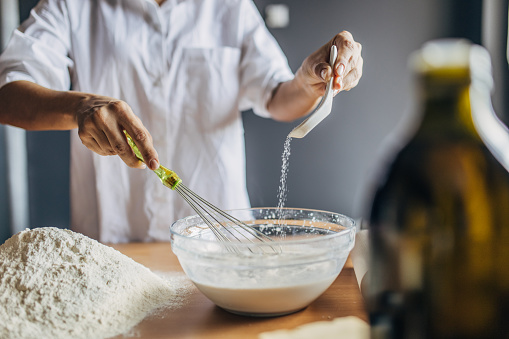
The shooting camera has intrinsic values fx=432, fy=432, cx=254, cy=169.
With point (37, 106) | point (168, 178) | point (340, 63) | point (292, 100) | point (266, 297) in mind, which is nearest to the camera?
point (266, 297)

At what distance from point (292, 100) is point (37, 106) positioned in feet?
1.87

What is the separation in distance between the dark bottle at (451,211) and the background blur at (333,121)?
161cm

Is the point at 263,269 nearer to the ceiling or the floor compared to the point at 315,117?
nearer to the floor

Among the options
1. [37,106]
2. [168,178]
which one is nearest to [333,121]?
[37,106]

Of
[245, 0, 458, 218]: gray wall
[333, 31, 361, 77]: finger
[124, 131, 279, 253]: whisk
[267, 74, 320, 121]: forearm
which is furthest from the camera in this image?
[245, 0, 458, 218]: gray wall

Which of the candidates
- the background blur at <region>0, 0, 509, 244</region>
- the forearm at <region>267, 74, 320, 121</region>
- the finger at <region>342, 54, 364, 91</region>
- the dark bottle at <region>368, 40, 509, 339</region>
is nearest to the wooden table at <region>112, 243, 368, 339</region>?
the dark bottle at <region>368, 40, 509, 339</region>

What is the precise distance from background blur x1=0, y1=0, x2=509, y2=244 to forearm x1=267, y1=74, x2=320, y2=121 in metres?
0.76

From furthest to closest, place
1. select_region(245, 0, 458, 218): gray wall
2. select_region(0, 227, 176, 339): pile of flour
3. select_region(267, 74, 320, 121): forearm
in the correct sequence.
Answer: select_region(245, 0, 458, 218): gray wall
select_region(267, 74, 320, 121): forearm
select_region(0, 227, 176, 339): pile of flour

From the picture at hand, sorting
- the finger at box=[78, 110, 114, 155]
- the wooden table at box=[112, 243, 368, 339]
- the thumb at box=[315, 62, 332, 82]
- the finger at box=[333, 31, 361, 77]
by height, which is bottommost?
the wooden table at box=[112, 243, 368, 339]

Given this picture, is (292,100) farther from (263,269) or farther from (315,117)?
(263,269)

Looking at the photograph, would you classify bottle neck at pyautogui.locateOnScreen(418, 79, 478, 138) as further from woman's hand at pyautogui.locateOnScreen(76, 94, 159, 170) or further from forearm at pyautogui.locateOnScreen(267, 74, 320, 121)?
forearm at pyautogui.locateOnScreen(267, 74, 320, 121)

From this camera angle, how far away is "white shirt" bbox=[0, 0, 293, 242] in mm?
1104

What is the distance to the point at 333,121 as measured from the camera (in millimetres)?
1971

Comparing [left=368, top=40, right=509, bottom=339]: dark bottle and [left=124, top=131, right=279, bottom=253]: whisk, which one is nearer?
[left=368, top=40, right=509, bottom=339]: dark bottle
